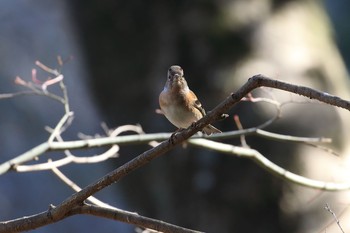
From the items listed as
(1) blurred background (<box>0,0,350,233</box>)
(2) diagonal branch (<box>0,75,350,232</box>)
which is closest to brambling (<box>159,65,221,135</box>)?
(2) diagonal branch (<box>0,75,350,232</box>)

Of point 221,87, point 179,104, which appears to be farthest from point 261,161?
point 221,87

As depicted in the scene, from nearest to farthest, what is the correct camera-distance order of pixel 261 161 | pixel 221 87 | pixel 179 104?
1. pixel 179 104
2. pixel 261 161
3. pixel 221 87

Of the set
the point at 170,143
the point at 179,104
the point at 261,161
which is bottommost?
the point at 170,143

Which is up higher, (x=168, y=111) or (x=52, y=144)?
(x=52, y=144)

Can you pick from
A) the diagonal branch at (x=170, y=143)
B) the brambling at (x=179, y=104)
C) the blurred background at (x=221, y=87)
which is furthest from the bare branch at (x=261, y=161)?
the diagonal branch at (x=170, y=143)

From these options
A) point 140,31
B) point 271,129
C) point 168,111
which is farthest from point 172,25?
point 168,111

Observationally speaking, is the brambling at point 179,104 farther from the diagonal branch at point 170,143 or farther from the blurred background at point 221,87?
A: the blurred background at point 221,87

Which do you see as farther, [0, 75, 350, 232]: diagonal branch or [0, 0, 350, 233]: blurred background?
[0, 0, 350, 233]: blurred background

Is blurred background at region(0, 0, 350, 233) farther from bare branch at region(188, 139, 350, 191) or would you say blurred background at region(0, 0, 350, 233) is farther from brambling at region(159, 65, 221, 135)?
brambling at region(159, 65, 221, 135)

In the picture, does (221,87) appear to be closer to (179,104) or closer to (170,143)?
(179,104)

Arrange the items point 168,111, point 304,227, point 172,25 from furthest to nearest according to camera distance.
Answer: point 172,25 → point 304,227 → point 168,111

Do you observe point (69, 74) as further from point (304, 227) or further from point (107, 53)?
point (304, 227)
